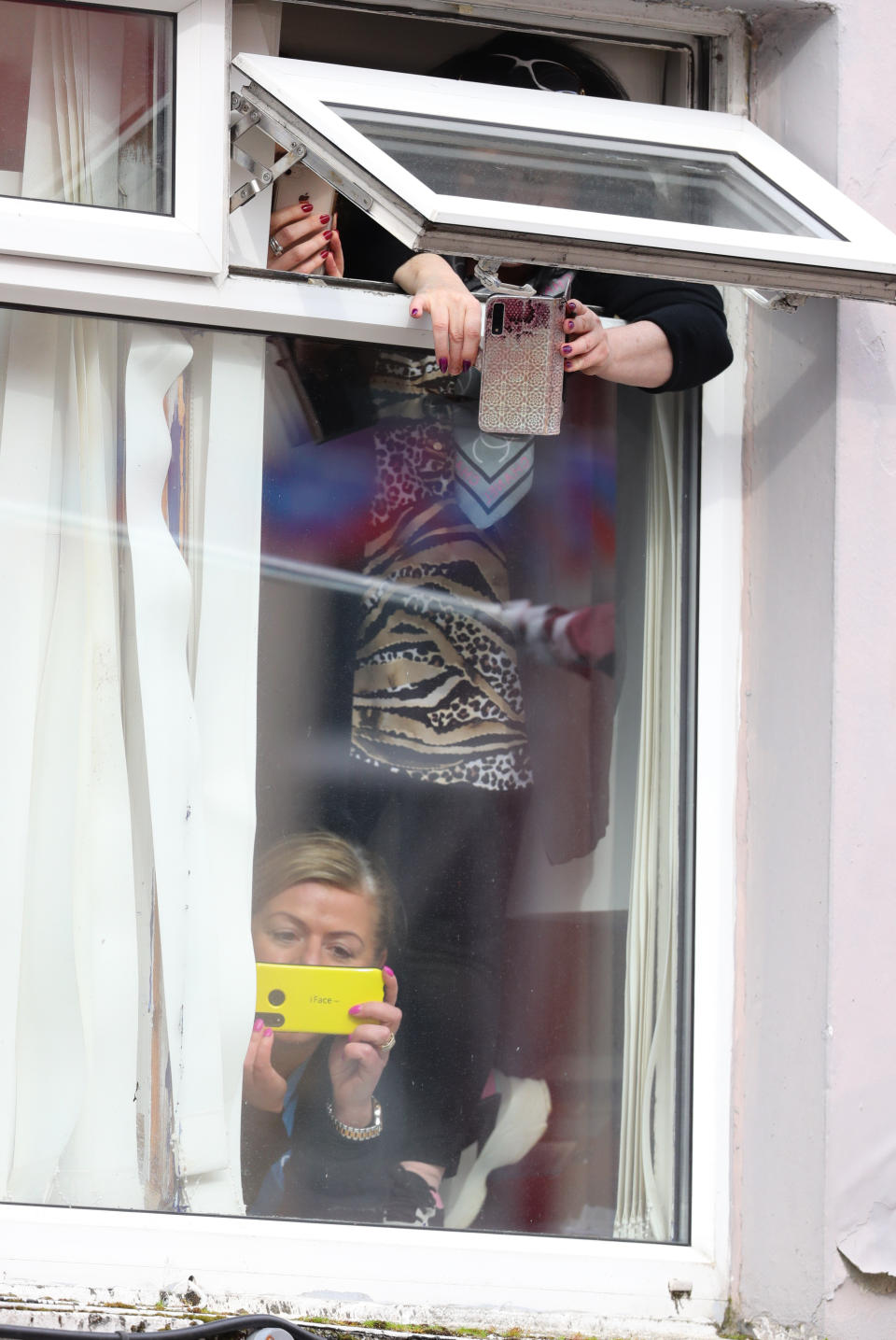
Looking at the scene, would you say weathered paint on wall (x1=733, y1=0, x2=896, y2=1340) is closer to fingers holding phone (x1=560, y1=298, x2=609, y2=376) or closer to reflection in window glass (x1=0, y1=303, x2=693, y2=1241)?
reflection in window glass (x1=0, y1=303, x2=693, y2=1241)

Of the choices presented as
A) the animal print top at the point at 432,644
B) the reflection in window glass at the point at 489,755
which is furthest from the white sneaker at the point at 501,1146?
the animal print top at the point at 432,644

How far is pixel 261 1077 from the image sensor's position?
1.94 meters

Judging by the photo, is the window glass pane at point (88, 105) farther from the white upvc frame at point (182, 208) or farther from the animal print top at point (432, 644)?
the animal print top at point (432, 644)

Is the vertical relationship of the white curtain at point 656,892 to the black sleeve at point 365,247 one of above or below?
below

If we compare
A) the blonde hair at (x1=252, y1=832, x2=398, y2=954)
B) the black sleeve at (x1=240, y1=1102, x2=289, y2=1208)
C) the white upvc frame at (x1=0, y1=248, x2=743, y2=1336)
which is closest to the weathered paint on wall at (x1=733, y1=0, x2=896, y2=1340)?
the white upvc frame at (x1=0, y1=248, x2=743, y2=1336)

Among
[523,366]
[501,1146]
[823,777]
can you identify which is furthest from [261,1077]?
[523,366]

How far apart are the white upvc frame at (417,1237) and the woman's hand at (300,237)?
110mm

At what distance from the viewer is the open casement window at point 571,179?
1.69 m

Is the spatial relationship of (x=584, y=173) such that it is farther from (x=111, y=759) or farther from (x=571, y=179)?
(x=111, y=759)

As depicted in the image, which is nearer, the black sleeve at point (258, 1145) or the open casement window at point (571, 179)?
the open casement window at point (571, 179)

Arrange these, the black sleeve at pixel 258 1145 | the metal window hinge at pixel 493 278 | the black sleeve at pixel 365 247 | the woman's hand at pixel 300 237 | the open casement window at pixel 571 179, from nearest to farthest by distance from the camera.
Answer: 1. the open casement window at pixel 571 179
2. the metal window hinge at pixel 493 278
3. the black sleeve at pixel 258 1145
4. the woman's hand at pixel 300 237
5. the black sleeve at pixel 365 247

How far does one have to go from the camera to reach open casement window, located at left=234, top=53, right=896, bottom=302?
5.55ft

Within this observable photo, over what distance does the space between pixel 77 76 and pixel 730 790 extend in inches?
53.2

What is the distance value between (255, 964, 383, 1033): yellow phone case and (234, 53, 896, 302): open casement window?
0.99m
